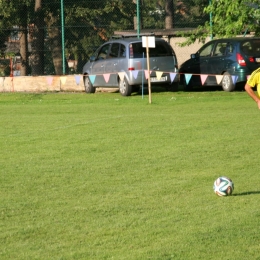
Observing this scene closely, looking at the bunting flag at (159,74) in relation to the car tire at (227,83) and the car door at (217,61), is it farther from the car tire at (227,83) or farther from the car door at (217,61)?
the car tire at (227,83)

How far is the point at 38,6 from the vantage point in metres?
30.0

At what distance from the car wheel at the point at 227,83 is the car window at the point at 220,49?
0.85m

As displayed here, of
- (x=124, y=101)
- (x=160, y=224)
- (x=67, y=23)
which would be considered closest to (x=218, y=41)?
(x=124, y=101)

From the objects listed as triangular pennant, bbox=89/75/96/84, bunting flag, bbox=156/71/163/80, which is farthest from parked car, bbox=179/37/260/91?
triangular pennant, bbox=89/75/96/84

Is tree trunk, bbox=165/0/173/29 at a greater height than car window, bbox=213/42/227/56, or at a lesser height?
greater

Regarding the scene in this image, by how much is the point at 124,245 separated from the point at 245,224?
132cm

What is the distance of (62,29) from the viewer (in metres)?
29.7

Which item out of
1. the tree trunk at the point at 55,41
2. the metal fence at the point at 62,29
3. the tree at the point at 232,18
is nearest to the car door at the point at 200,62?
the tree at the point at 232,18

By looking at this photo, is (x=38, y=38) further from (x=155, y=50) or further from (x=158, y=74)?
(x=158, y=74)

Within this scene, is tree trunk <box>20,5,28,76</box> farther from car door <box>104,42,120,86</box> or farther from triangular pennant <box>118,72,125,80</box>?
triangular pennant <box>118,72,125,80</box>

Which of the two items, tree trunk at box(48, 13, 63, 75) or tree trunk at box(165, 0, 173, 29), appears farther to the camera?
tree trunk at box(165, 0, 173, 29)

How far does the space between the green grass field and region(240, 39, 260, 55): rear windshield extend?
18.3ft

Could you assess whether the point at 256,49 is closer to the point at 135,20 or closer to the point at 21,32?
the point at 135,20

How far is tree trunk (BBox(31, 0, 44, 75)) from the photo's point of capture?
29.8 metres
